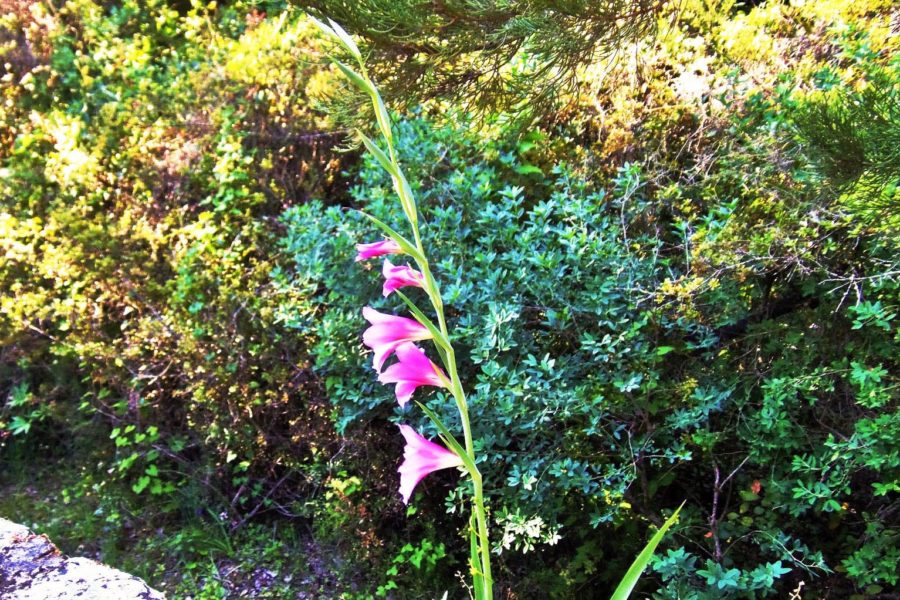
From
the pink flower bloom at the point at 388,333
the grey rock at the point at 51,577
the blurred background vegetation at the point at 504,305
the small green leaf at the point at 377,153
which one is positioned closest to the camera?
the small green leaf at the point at 377,153

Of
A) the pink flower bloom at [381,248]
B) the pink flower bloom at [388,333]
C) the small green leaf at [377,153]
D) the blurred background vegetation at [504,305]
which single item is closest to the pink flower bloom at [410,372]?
the pink flower bloom at [388,333]

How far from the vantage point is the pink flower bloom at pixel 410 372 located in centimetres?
130

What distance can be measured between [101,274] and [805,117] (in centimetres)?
313

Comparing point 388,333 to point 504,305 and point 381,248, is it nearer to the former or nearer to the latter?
A: point 381,248

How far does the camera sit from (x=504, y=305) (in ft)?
7.66

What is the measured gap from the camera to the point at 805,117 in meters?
1.83

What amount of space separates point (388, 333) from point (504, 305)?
107 cm

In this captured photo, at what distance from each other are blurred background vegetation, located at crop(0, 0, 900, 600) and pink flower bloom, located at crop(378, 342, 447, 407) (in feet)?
3.01

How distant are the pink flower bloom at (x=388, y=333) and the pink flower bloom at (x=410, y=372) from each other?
0.02 metres

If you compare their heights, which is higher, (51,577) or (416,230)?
(416,230)

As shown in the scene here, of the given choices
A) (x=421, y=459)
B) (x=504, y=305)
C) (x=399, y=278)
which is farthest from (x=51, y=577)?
(x=504, y=305)

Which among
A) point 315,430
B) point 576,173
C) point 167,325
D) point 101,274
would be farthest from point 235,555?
point 576,173

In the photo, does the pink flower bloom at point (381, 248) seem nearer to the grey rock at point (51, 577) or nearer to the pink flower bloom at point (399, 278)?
the pink flower bloom at point (399, 278)

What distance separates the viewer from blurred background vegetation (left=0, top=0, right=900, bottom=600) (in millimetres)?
2227
